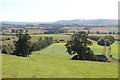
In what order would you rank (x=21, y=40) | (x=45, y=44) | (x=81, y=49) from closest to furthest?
(x=81, y=49) < (x=21, y=40) < (x=45, y=44)

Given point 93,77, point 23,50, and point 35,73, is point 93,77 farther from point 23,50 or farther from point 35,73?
point 23,50

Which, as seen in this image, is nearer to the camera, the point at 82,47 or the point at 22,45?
the point at 82,47

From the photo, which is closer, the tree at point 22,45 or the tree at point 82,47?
the tree at point 82,47

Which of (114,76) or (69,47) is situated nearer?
(114,76)

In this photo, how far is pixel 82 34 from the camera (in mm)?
58562

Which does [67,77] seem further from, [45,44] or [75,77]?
Result: [45,44]

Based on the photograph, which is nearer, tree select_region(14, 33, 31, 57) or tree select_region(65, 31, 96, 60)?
tree select_region(65, 31, 96, 60)

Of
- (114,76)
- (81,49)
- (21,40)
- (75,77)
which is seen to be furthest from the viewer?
(21,40)

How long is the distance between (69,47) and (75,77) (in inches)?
1546

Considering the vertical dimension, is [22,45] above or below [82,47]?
above

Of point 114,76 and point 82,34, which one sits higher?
point 82,34

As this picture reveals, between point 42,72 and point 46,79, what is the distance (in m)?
2.87

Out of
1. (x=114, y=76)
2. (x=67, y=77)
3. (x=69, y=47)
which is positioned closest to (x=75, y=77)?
(x=67, y=77)

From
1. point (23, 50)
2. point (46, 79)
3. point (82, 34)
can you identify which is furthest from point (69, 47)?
point (46, 79)
